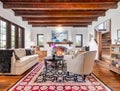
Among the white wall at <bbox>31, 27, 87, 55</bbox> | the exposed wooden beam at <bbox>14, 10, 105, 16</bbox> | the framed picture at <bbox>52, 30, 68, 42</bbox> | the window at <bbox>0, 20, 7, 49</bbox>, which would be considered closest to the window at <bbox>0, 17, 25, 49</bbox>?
the window at <bbox>0, 20, 7, 49</bbox>

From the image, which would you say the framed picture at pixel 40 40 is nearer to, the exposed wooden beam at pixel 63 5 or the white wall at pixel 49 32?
the white wall at pixel 49 32

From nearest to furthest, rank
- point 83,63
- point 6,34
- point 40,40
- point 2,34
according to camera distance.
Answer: point 83,63 < point 2,34 < point 6,34 < point 40,40

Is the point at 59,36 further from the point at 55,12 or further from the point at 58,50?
the point at 55,12

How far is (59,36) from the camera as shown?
545 inches

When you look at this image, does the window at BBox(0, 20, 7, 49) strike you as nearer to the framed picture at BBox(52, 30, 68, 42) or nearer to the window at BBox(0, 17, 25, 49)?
the window at BBox(0, 17, 25, 49)

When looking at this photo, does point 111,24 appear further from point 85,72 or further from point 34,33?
point 34,33

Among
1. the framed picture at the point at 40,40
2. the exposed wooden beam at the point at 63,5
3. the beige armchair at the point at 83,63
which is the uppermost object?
the exposed wooden beam at the point at 63,5

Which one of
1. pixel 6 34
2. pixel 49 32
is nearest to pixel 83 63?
pixel 6 34

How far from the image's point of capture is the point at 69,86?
412 cm

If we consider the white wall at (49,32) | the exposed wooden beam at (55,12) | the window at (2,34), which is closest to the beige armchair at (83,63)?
the window at (2,34)

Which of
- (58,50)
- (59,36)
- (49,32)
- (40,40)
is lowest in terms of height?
(58,50)

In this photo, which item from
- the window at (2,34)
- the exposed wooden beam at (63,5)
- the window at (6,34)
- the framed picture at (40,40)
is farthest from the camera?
the framed picture at (40,40)

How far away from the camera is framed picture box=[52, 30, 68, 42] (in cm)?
1383

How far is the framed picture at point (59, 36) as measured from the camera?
13828 millimetres
